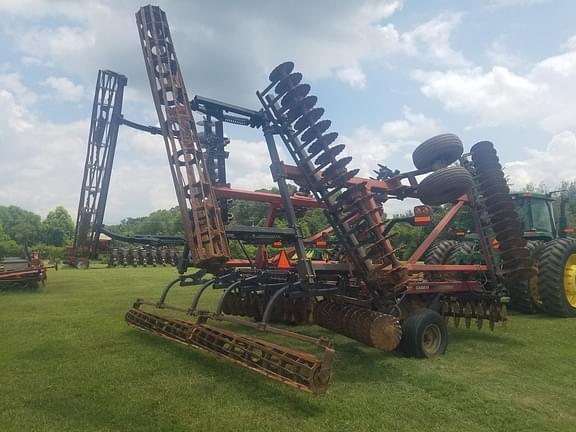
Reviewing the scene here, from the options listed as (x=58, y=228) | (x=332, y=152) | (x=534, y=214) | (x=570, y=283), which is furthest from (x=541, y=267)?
(x=58, y=228)

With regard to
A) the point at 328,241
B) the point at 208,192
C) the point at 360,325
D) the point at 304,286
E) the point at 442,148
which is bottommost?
the point at 360,325

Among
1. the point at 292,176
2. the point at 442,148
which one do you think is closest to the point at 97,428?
the point at 292,176

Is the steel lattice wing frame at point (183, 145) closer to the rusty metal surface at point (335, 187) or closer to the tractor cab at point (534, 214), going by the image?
the rusty metal surface at point (335, 187)

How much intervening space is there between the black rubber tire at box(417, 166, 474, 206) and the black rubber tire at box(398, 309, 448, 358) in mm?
1505

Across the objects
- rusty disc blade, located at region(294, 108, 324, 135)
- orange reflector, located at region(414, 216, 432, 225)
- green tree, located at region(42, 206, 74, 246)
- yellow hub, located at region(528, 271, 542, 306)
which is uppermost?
green tree, located at region(42, 206, 74, 246)

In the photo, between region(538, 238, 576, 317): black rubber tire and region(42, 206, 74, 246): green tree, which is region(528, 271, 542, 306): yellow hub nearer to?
region(538, 238, 576, 317): black rubber tire

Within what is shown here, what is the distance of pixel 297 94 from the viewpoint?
17.0 feet

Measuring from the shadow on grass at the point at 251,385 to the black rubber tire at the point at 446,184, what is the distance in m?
3.06

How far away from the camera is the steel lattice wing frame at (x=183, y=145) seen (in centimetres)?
452

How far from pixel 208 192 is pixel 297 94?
1.64 metres

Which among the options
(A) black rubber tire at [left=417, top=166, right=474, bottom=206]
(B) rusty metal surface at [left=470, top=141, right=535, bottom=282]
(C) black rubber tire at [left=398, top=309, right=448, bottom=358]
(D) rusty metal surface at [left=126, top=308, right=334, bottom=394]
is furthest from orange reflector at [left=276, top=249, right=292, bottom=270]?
(B) rusty metal surface at [left=470, top=141, right=535, bottom=282]

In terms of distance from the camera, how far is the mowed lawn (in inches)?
131

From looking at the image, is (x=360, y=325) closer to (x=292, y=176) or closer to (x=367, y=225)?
(x=367, y=225)

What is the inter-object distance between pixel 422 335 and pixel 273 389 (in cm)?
204
